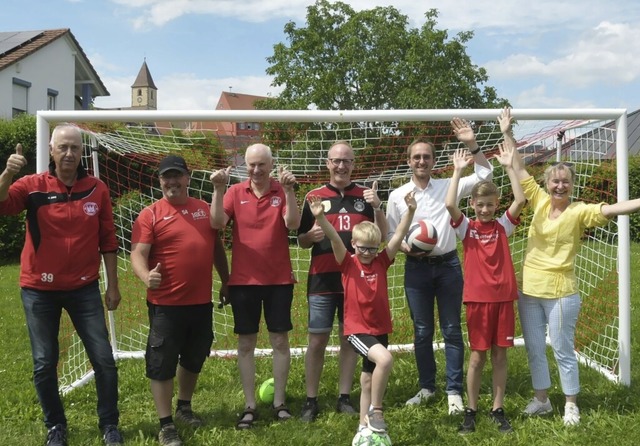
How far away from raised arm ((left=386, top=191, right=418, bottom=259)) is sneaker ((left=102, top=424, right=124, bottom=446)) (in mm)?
2106

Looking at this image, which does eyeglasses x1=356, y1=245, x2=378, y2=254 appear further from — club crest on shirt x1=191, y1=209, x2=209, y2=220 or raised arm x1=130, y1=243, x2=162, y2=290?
raised arm x1=130, y1=243, x2=162, y2=290

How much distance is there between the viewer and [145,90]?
105 m

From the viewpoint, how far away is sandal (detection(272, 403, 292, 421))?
434 cm

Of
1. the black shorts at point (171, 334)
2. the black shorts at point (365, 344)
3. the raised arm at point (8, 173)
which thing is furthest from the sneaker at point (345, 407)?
the raised arm at point (8, 173)

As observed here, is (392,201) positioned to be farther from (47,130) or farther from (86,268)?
(47,130)

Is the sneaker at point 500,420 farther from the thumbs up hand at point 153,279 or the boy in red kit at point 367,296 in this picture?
the thumbs up hand at point 153,279

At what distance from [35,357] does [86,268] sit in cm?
63

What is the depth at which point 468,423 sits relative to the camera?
4.09m

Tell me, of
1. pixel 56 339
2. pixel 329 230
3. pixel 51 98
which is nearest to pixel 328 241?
pixel 329 230

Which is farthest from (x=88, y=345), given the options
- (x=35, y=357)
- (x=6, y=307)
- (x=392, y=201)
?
(x=6, y=307)

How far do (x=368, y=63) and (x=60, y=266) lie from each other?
2997 centimetres

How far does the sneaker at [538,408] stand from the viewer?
4.33m

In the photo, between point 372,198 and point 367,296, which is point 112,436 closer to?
point 367,296

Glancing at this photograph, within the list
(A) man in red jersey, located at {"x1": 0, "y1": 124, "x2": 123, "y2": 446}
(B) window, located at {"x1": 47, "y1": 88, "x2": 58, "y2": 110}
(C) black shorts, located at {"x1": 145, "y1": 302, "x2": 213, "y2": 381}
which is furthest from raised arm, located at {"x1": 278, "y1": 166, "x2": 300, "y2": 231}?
(B) window, located at {"x1": 47, "y1": 88, "x2": 58, "y2": 110}
